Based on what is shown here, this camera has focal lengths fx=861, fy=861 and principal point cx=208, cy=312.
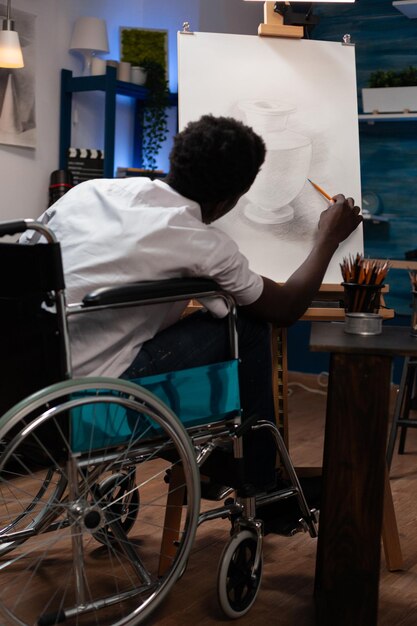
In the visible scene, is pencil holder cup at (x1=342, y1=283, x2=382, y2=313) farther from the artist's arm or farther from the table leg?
the table leg

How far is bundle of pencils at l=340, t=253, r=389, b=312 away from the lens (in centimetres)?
191

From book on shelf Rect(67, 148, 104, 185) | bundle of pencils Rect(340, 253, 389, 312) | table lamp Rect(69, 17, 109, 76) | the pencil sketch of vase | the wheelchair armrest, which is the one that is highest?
table lamp Rect(69, 17, 109, 76)

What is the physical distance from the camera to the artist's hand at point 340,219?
2.26m

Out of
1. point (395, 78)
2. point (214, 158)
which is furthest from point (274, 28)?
point (395, 78)

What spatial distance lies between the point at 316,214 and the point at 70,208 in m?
0.94

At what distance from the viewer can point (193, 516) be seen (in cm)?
155

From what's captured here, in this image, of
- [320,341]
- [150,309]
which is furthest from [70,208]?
[320,341]

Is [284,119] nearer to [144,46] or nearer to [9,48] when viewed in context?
[9,48]

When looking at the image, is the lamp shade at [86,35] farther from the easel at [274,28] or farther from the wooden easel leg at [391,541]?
the wooden easel leg at [391,541]

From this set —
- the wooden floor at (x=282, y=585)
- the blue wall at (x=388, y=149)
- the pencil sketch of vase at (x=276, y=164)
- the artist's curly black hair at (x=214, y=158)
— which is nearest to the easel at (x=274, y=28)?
the pencil sketch of vase at (x=276, y=164)

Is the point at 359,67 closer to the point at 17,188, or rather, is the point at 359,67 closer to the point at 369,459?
the point at 17,188

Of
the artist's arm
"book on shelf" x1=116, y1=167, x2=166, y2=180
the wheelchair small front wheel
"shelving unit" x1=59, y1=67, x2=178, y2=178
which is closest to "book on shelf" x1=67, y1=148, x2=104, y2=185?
"shelving unit" x1=59, y1=67, x2=178, y2=178

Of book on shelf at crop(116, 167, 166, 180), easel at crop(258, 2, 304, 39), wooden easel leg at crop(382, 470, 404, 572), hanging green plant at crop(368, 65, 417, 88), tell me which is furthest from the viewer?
hanging green plant at crop(368, 65, 417, 88)

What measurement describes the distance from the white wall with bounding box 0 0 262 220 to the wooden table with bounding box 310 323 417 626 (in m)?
2.23
